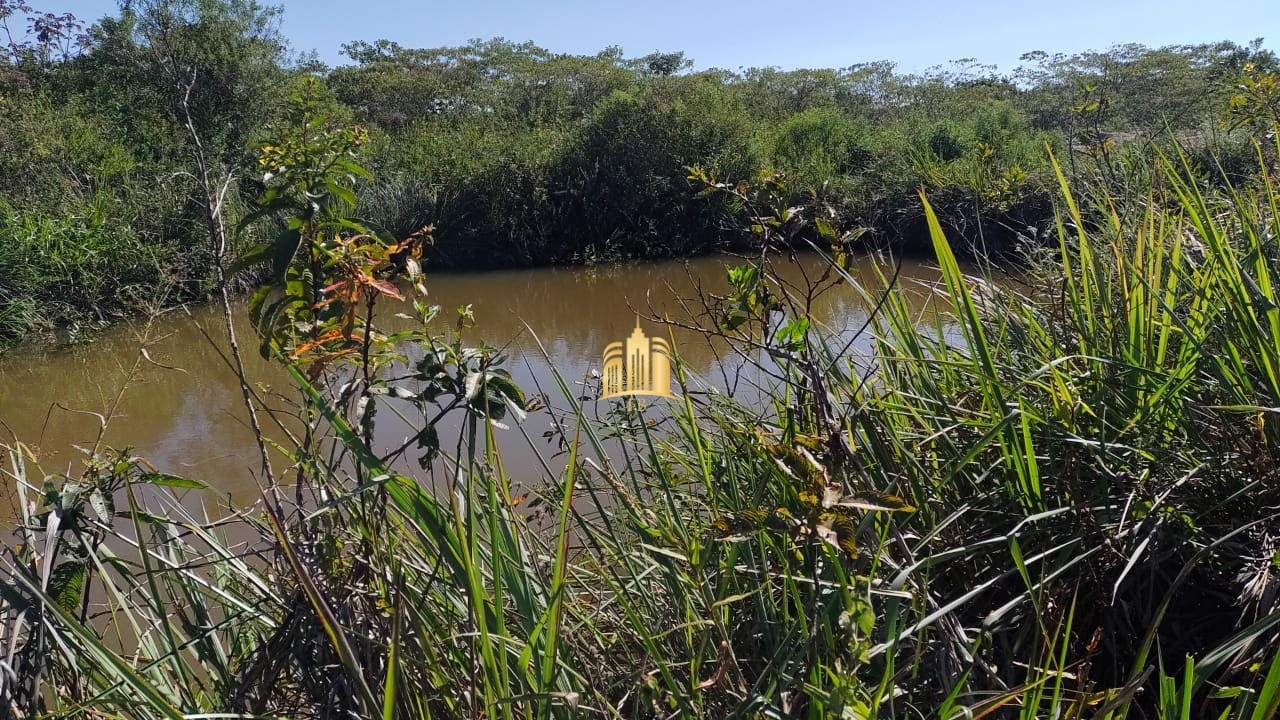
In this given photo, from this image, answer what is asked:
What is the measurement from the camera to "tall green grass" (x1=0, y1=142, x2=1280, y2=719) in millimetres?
860

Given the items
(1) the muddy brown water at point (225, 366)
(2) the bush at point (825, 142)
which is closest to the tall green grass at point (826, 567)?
(1) the muddy brown water at point (225, 366)

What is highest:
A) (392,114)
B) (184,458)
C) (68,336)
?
(392,114)

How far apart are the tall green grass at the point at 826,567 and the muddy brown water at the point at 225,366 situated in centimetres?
135

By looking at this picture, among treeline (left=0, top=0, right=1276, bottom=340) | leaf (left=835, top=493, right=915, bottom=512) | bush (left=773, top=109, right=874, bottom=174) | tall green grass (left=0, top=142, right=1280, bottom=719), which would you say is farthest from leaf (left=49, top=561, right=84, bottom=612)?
bush (left=773, top=109, right=874, bottom=174)

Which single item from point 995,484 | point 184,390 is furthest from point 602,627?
point 184,390

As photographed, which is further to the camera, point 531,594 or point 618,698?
point 618,698

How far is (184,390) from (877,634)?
623cm

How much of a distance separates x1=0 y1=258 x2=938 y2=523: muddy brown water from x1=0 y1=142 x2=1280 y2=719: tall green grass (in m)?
1.35

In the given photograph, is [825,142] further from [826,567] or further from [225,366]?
[826,567]

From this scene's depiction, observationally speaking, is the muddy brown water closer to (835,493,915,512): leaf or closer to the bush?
(835,493,915,512): leaf

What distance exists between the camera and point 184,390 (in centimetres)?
622

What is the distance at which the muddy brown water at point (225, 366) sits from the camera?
4516 mm

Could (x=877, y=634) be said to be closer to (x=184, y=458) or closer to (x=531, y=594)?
(x=531, y=594)

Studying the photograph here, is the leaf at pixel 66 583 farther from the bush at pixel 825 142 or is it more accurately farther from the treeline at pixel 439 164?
the bush at pixel 825 142
